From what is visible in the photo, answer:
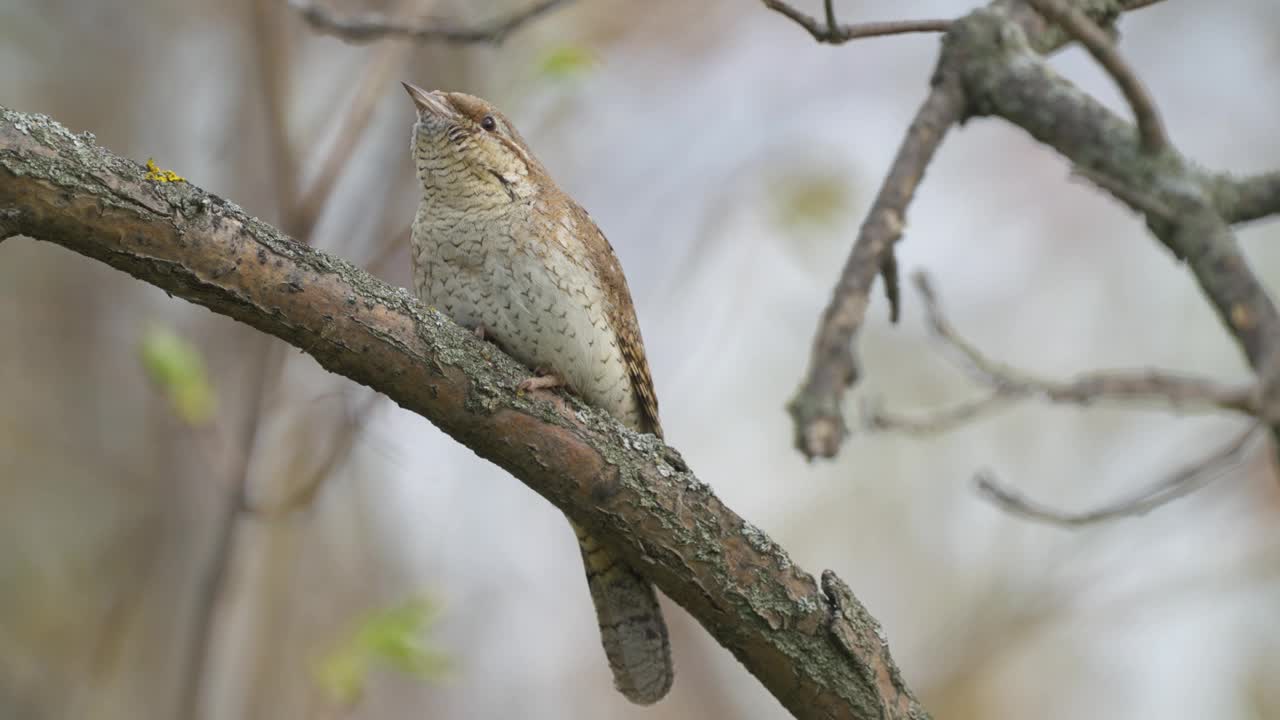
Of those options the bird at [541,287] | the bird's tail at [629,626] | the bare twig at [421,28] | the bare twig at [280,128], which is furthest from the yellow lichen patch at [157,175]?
the bare twig at [280,128]

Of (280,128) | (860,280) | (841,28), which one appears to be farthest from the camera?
(280,128)

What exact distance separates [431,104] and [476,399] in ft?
5.67

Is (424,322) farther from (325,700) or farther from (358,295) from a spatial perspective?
(325,700)

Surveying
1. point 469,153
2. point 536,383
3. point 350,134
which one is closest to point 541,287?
point 469,153

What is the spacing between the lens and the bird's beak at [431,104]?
165 inches

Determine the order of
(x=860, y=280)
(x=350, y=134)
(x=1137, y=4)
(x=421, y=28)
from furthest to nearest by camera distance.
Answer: (x=350, y=134) → (x=421, y=28) → (x=1137, y=4) → (x=860, y=280)

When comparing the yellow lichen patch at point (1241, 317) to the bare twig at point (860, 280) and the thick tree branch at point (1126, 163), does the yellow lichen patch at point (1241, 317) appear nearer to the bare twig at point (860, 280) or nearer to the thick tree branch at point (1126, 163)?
the thick tree branch at point (1126, 163)

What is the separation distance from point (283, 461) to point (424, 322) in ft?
11.1

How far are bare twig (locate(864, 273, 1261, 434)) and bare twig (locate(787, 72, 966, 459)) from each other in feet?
0.55

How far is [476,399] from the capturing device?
9.17 ft

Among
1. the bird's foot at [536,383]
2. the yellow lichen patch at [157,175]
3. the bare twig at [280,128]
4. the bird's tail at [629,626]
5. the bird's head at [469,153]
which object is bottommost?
the bird's tail at [629,626]

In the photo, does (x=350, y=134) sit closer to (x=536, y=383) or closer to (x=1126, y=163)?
(x=536, y=383)

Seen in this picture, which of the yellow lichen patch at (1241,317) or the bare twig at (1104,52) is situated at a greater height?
the bare twig at (1104,52)

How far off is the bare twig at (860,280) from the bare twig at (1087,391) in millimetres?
169
